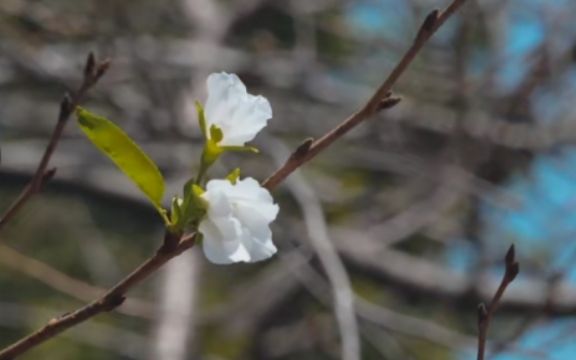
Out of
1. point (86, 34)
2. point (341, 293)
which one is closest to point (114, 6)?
point (86, 34)

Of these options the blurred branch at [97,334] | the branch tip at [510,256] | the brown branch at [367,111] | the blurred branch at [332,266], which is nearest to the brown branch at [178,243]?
the brown branch at [367,111]

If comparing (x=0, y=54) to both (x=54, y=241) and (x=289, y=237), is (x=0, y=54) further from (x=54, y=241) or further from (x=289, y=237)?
(x=54, y=241)

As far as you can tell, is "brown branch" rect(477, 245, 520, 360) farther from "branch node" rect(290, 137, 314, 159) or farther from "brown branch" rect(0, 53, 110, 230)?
"brown branch" rect(0, 53, 110, 230)

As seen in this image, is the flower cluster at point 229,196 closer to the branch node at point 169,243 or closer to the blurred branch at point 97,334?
the branch node at point 169,243

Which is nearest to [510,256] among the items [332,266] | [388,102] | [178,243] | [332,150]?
[388,102]

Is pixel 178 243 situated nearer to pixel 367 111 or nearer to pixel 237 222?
pixel 237 222

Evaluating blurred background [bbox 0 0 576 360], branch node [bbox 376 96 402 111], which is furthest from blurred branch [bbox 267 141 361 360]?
branch node [bbox 376 96 402 111]
